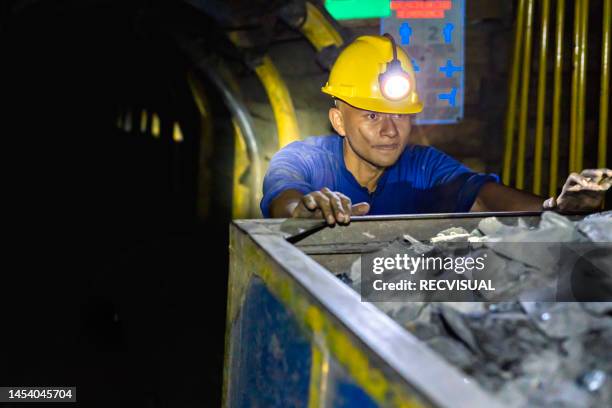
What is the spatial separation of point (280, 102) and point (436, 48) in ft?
4.65

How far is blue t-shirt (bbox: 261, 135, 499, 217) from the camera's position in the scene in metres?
2.60

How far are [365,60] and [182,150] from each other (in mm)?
6969

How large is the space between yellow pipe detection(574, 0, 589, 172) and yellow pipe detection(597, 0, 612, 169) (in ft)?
0.40

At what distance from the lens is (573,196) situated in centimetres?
198

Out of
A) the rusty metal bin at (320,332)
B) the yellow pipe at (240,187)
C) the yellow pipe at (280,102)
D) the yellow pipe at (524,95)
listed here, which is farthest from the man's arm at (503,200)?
the yellow pipe at (240,187)

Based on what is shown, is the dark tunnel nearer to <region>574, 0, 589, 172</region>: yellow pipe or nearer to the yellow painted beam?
the yellow painted beam

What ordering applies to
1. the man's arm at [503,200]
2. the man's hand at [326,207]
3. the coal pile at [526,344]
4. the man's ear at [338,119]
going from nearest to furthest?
the coal pile at [526,344], the man's hand at [326,207], the man's arm at [503,200], the man's ear at [338,119]

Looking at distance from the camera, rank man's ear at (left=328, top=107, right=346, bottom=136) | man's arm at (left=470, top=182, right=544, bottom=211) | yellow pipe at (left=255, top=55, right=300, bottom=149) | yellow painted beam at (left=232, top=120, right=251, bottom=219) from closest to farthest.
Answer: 1. man's arm at (left=470, top=182, right=544, bottom=211)
2. man's ear at (left=328, top=107, right=346, bottom=136)
3. yellow pipe at (left=255, top=55, right=300, bottom=149)
4. yellow painted beam at (left=232, top=120, right=251, bottom=219)

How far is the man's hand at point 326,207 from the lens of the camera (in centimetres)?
186

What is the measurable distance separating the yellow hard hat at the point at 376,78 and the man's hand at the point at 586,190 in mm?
843

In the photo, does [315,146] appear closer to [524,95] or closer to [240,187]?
[524,95]

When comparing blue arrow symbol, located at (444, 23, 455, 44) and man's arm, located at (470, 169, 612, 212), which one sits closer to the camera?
man's arm, located at (470, 169, 612, 212)

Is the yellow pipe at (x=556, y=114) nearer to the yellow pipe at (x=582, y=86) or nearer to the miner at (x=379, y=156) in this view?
the yellow pipe at (x=582, y=86)

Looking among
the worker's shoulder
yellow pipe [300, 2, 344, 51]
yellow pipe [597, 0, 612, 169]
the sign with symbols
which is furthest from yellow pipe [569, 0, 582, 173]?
the worker's shoulder
